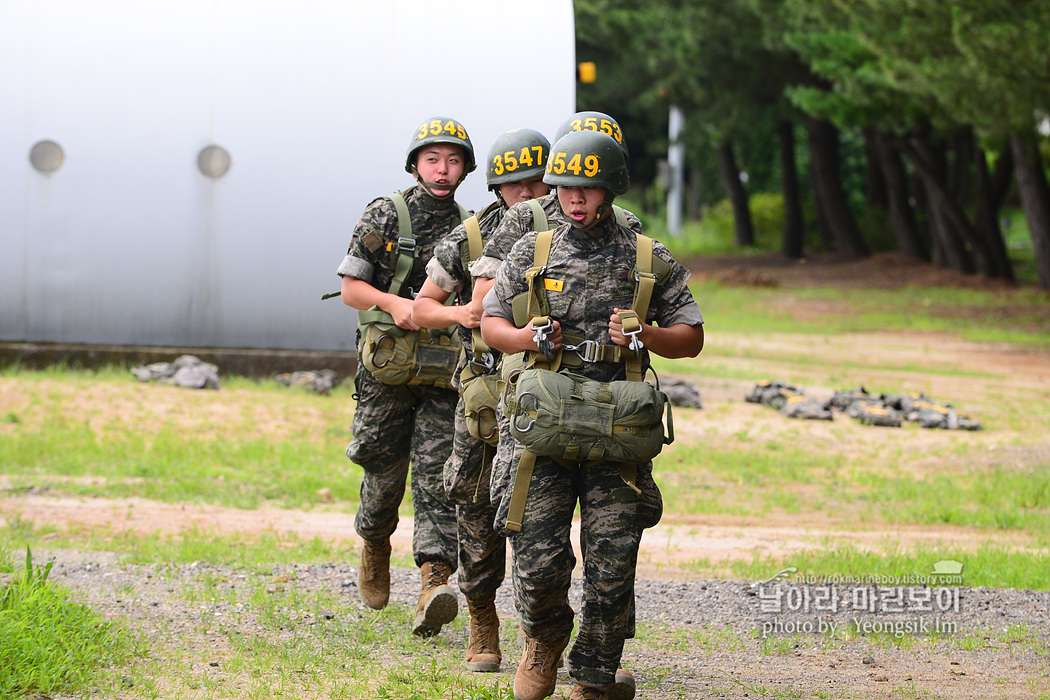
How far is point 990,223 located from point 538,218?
2621cm

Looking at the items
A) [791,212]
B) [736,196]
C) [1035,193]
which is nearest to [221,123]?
[1035,193]

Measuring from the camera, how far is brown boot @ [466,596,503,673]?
502 centimetres

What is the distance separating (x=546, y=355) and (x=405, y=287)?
1.54 metres

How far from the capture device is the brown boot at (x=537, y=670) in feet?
14.4

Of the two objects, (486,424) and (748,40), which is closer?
(486,424)

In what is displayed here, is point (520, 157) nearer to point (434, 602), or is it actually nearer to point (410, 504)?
point (434, 602)

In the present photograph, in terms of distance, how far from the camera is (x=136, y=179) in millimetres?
12188

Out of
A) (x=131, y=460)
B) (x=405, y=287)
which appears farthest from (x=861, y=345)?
(x=405, y=287)

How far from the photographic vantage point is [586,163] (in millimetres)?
4316

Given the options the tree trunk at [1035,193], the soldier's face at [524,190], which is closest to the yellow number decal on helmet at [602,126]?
the soldier's face at [524,190]

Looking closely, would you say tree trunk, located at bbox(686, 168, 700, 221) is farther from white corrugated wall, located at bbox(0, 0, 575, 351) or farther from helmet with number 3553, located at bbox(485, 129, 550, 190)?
helmet with number 3553, located at bbox(485, 129, 550, 190)

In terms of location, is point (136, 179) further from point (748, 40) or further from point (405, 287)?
point (748, 40)

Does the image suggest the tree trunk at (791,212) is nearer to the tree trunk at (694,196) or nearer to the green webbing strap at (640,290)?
the tree trunk at (694,196)

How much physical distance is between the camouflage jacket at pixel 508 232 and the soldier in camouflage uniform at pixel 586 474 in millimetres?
219
